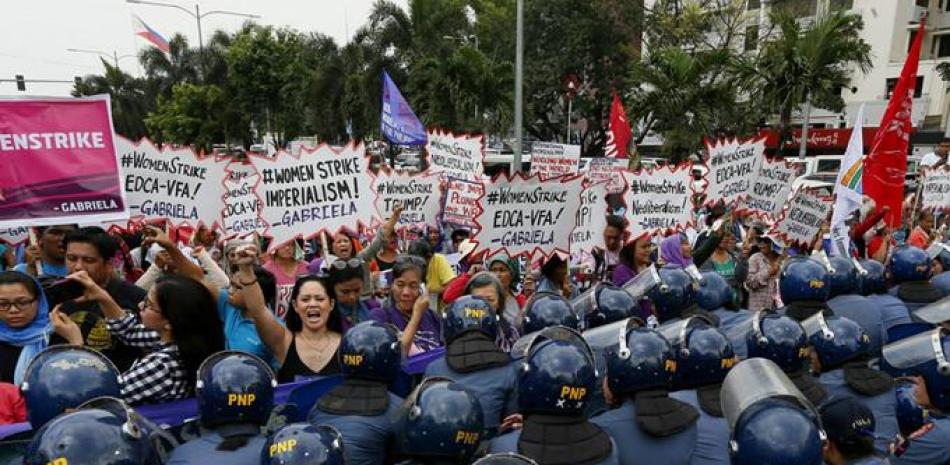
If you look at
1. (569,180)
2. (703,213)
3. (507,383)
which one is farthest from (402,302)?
(703,213)

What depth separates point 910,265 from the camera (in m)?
5.94

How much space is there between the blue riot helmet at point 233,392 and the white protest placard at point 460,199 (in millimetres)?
5782

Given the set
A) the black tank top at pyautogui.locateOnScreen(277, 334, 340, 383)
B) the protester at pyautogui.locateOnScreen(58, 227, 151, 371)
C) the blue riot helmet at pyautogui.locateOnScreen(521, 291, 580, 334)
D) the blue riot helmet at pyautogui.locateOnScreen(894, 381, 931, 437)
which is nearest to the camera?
the blue riot helmet at pyautogui.locateOnScreen(894, 381, 931, 437)

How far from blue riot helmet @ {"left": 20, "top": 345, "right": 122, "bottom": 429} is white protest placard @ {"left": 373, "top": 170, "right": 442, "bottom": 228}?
183 inches

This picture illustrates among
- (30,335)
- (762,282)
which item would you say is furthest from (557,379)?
(762,282)

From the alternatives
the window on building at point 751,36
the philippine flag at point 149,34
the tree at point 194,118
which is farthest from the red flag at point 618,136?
the philippine flag at point 149,34

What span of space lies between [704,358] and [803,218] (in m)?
5.31

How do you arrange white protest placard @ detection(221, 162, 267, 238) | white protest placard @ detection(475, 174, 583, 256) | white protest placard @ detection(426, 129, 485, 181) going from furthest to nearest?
white protest placard @ detection(426, 129, 485, 181), white protest placard @ detection(475, 174, 583, 256), white protest placard @ detection(221, 162, 267, 238)

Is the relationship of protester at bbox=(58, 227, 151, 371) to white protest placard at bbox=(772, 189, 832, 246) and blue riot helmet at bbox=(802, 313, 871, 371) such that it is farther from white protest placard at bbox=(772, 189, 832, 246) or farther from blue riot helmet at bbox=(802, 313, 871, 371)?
white protest placard at bbox=(772, 189, 832, 246)

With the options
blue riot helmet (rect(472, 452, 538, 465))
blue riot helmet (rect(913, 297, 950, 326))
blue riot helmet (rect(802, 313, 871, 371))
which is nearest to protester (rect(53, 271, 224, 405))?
blue riot helmet (rect(472, 452, 538, 465))

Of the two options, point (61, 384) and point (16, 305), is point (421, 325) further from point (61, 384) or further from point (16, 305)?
point (61, 384)

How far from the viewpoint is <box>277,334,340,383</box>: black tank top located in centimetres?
402

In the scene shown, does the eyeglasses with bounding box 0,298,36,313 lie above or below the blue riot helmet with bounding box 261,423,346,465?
above

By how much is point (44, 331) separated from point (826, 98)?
24040 mm
